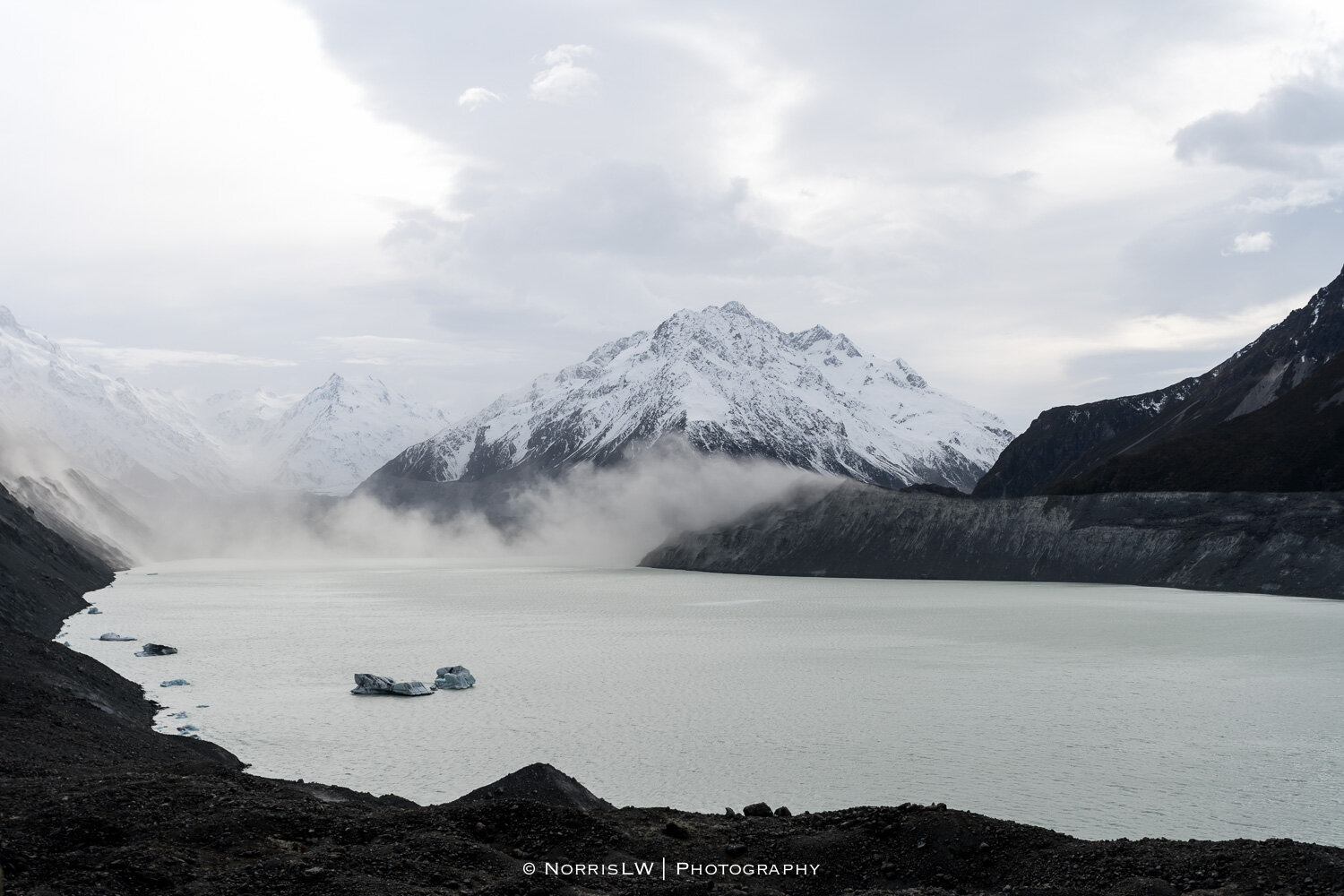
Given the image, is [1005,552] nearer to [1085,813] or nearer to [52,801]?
[1085,813]

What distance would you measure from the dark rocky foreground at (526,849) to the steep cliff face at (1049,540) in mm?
106084

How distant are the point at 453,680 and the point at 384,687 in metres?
3.21

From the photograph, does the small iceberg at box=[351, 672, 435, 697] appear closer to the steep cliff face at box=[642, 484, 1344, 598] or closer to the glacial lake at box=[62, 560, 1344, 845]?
the glacial lake at box=[62, 560, 1344, 845]

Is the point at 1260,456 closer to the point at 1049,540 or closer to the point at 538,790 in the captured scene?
the point at 1049,540

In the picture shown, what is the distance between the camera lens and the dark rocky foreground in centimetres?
1439

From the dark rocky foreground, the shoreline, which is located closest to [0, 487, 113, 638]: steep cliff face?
the dark rocky foreground

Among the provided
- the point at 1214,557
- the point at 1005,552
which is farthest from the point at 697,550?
the point at 1214,557

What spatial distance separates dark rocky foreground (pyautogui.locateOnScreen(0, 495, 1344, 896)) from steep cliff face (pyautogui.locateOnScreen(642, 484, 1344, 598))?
348 feet

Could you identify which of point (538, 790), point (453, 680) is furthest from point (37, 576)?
point (538, 790)

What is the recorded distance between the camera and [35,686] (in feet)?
105

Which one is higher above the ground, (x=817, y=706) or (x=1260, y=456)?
(x=1260, y=456)

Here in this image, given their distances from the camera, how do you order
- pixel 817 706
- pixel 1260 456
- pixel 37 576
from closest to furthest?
pixel 817 706 → pixel 37 576 → pixel 1260 456

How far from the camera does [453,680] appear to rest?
4562 cm

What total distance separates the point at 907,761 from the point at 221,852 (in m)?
20.8
